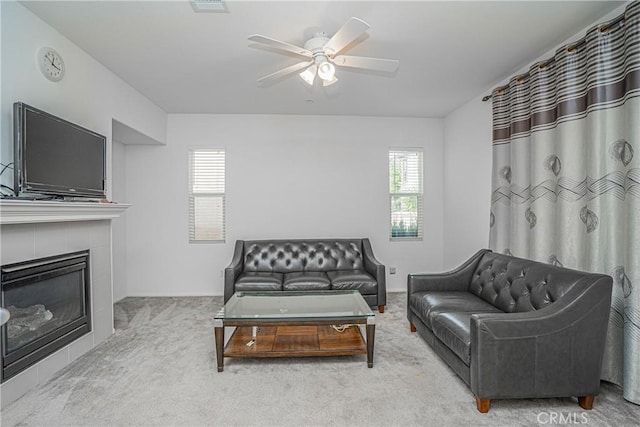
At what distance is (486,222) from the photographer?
12.7 ft

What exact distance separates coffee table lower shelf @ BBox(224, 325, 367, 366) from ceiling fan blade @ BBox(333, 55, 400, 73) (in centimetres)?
225

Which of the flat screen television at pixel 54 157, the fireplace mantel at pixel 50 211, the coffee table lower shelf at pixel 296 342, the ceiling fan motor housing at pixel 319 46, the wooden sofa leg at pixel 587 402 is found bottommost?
the wooden sofa leg at pixel 587 402

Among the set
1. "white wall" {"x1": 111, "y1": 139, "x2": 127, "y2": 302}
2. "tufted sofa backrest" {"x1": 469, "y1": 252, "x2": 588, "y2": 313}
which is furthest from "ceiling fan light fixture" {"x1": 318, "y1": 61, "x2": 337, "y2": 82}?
"white wall" {"x1": 111, "y1": 139, "x2": 127, "y2": 302}

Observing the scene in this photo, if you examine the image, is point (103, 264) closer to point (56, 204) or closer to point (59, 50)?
point (56, 204)

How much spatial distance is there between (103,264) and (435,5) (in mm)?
3655

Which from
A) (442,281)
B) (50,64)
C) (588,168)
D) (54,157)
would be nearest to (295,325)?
(442,281)

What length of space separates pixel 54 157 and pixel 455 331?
10.5ft

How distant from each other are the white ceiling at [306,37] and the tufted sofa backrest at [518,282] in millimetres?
Answer: 1892

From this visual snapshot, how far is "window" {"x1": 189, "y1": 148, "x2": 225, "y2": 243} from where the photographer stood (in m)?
4.77

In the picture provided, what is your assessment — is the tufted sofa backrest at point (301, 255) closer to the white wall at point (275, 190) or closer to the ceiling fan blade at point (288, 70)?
the white wall at point (275, 190)

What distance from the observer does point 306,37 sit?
257cm

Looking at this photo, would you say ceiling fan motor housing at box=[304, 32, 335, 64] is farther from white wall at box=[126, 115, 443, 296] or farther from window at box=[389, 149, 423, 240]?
window at box=[389, 149, 423, 240]

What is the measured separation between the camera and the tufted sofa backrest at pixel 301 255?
4.38m

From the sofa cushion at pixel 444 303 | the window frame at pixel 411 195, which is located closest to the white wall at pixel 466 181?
the window frame at pixel 411 195
